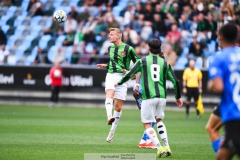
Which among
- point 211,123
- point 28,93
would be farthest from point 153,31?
point 211,123

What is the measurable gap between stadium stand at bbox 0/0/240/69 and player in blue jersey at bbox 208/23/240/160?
810 inches

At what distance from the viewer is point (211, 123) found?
9.22 meters

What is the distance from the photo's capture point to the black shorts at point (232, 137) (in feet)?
24.7

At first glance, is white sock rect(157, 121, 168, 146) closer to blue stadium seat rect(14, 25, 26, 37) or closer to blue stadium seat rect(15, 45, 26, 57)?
blue stadium seat rect(15, 45, 26, 57)

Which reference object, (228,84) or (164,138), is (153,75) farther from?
(228,84)

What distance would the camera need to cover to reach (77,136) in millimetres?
17203

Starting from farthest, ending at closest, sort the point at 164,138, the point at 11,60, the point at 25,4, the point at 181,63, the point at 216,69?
the point at 25,4
the point at 11,60
the point at 181,63
the point at 164,138
the point at 216,69

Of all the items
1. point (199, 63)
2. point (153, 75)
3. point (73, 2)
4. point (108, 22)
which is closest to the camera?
point (153, 75)

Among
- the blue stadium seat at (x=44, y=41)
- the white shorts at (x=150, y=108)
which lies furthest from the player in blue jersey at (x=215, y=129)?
the blue stadium seat at (x=44, y=41)

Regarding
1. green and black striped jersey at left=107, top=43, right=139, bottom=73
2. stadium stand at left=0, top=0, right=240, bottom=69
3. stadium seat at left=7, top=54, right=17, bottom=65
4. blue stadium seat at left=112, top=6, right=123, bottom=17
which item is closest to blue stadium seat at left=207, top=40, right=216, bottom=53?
stadium stand at left=0, top=0, right=240, bottom=69

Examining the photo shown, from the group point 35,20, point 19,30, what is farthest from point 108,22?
point 19,30

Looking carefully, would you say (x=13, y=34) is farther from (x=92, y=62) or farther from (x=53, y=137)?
(x=53, y=137)

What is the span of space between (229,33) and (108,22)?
944 inches

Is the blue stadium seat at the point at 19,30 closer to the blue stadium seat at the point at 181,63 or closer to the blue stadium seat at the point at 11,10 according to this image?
the blue stadium seat at the point at 11,10
